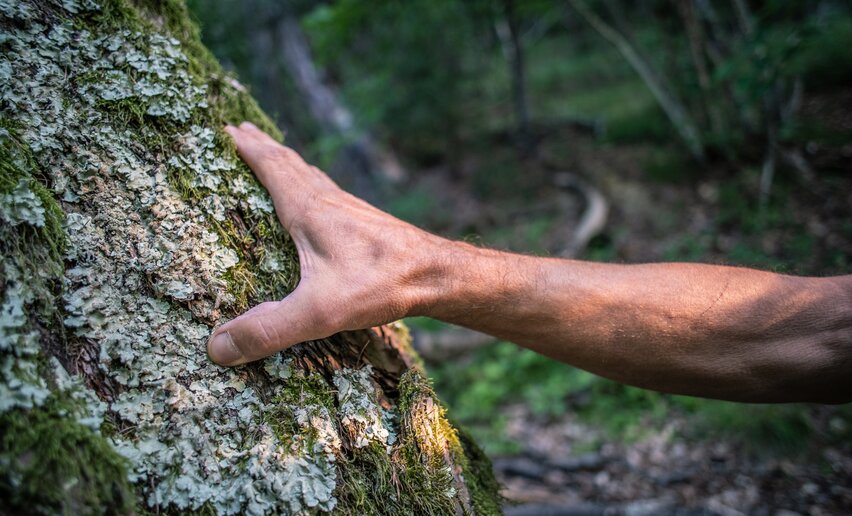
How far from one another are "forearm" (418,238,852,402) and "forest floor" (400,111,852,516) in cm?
28

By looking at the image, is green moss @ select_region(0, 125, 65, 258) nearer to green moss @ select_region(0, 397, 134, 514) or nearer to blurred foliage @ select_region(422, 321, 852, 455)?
green moss @ select_region(0, 397, 134, 514)

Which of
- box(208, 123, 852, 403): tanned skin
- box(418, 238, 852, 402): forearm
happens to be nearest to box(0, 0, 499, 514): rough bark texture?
box(208, 123, 852, 403): tanned skin

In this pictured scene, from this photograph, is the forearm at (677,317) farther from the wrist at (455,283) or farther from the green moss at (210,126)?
the green moss at (210,126)

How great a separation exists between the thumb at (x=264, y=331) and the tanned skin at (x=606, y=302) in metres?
0.18

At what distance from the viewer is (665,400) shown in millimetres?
4312

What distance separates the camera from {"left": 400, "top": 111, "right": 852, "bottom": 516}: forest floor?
3.26 metres

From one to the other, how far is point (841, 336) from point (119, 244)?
7.06ft

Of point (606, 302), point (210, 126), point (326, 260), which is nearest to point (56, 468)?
point (326, 260)

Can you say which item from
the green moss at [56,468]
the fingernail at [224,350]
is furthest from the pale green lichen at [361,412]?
the green moss at [56,468]

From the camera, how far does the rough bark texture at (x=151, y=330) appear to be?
101 centimetres

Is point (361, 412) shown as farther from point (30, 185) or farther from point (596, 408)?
point (596, 408)

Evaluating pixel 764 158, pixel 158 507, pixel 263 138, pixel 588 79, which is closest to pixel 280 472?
pixel 158 507

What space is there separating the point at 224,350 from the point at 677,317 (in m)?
1.39

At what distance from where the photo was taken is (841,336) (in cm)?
152
